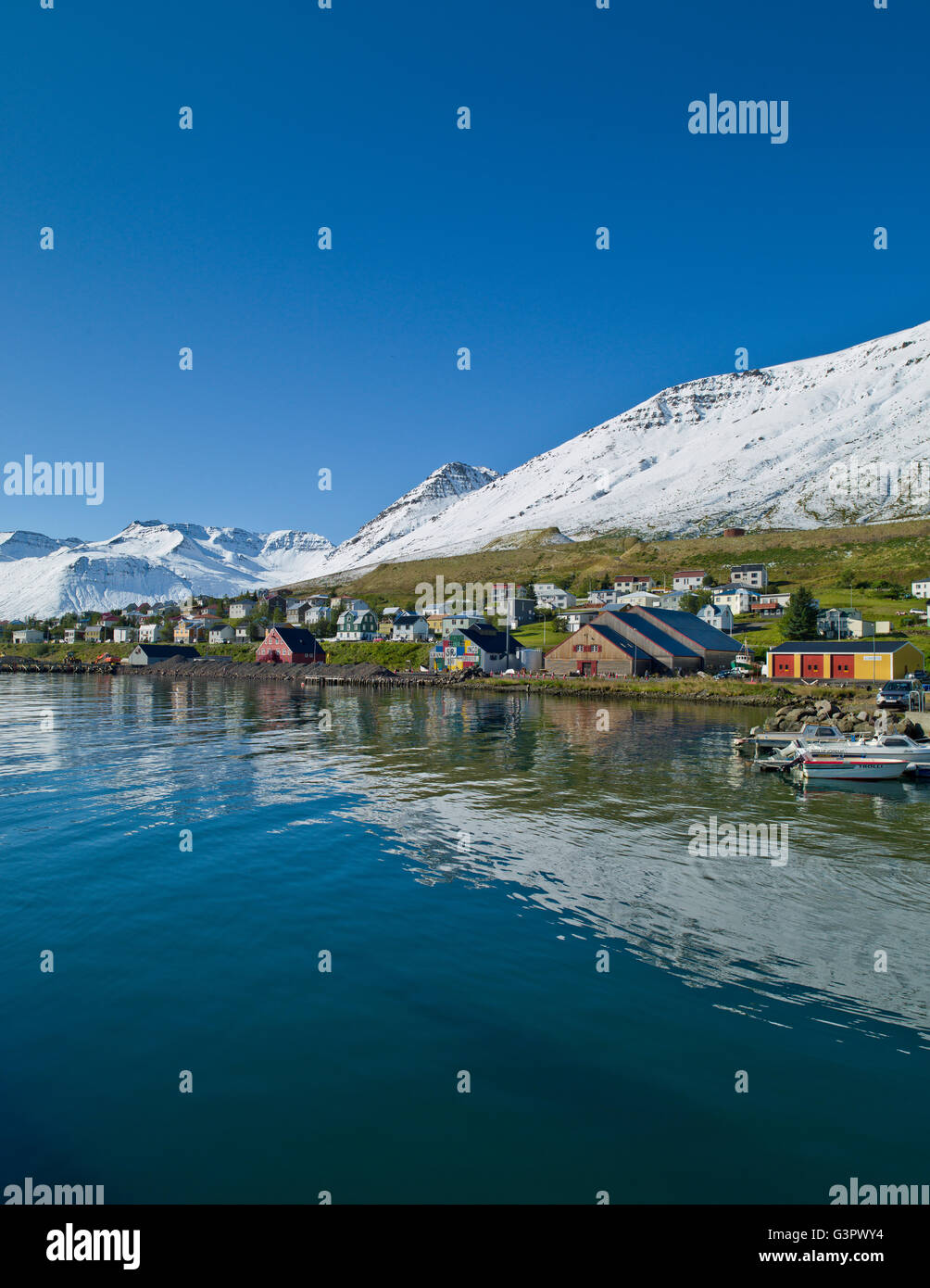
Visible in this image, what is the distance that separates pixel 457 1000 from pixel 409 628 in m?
130

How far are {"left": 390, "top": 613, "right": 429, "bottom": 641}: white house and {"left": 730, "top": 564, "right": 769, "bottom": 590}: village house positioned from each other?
6541 centimetres

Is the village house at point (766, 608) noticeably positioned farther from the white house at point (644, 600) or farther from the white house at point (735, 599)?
the white house at point (644, 600)

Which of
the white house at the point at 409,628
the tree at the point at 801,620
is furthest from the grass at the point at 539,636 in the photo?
the tree at the point at 801,620

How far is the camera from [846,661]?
71688 millimetres

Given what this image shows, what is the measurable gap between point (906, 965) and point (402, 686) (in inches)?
3259

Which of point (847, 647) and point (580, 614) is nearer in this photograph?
point (847, 647)

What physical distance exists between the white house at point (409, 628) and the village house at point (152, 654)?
3988 cm

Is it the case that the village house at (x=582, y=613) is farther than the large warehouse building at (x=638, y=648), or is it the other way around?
the village house at (x=582, y=613)

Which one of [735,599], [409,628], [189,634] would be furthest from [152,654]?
[735,599]

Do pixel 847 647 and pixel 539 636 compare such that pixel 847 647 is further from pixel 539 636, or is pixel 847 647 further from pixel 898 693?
pixel 539 636

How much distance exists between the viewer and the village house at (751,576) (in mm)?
153625

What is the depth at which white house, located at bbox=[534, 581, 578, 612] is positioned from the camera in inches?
6324

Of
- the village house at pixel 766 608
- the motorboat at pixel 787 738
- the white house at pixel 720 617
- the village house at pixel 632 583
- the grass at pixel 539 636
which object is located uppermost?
the village house at pixel 632 583
